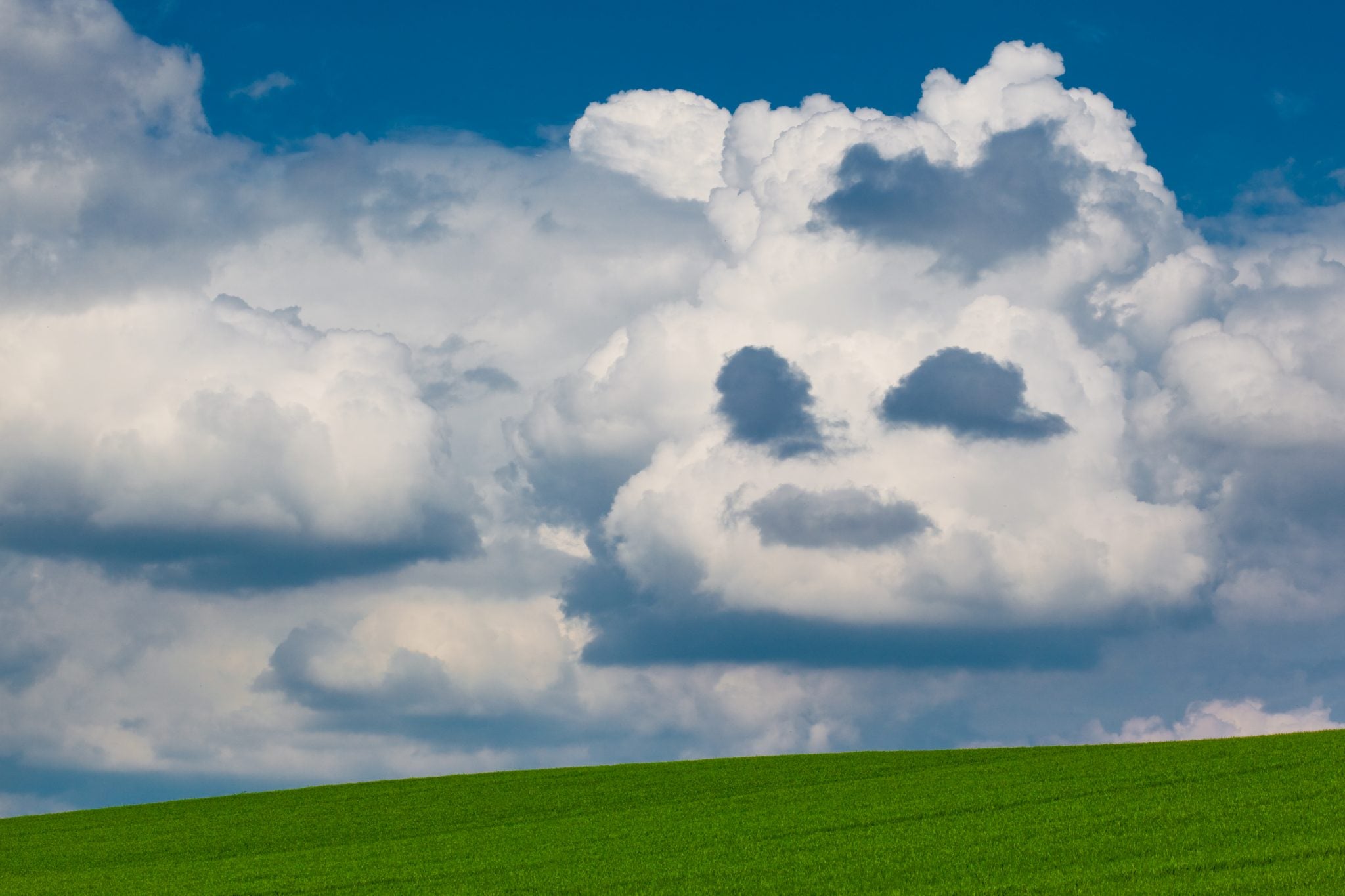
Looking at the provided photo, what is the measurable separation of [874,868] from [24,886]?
57.4 feet

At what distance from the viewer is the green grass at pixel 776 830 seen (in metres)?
19.9

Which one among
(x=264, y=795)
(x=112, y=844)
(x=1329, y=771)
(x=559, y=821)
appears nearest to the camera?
(x=1329, y=771)

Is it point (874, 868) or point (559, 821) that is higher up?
point (559, 821)

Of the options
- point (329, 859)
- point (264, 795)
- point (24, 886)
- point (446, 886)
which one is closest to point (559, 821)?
point (329, 859)

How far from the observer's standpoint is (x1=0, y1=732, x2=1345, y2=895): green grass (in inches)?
782

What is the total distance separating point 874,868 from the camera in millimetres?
20844

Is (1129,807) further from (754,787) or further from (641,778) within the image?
(641,778)

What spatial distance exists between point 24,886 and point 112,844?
6.77m

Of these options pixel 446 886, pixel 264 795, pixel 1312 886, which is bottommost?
pixel 1312 886

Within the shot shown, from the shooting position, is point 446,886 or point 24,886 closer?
point 446,886

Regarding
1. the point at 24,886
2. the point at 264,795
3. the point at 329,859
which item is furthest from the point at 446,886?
the point at 264,795

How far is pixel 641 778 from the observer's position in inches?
1502

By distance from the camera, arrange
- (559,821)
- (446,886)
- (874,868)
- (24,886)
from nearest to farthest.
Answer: (874,868)
(446,886)
(24,886)
(559,821)

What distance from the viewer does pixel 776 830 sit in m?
25.8
